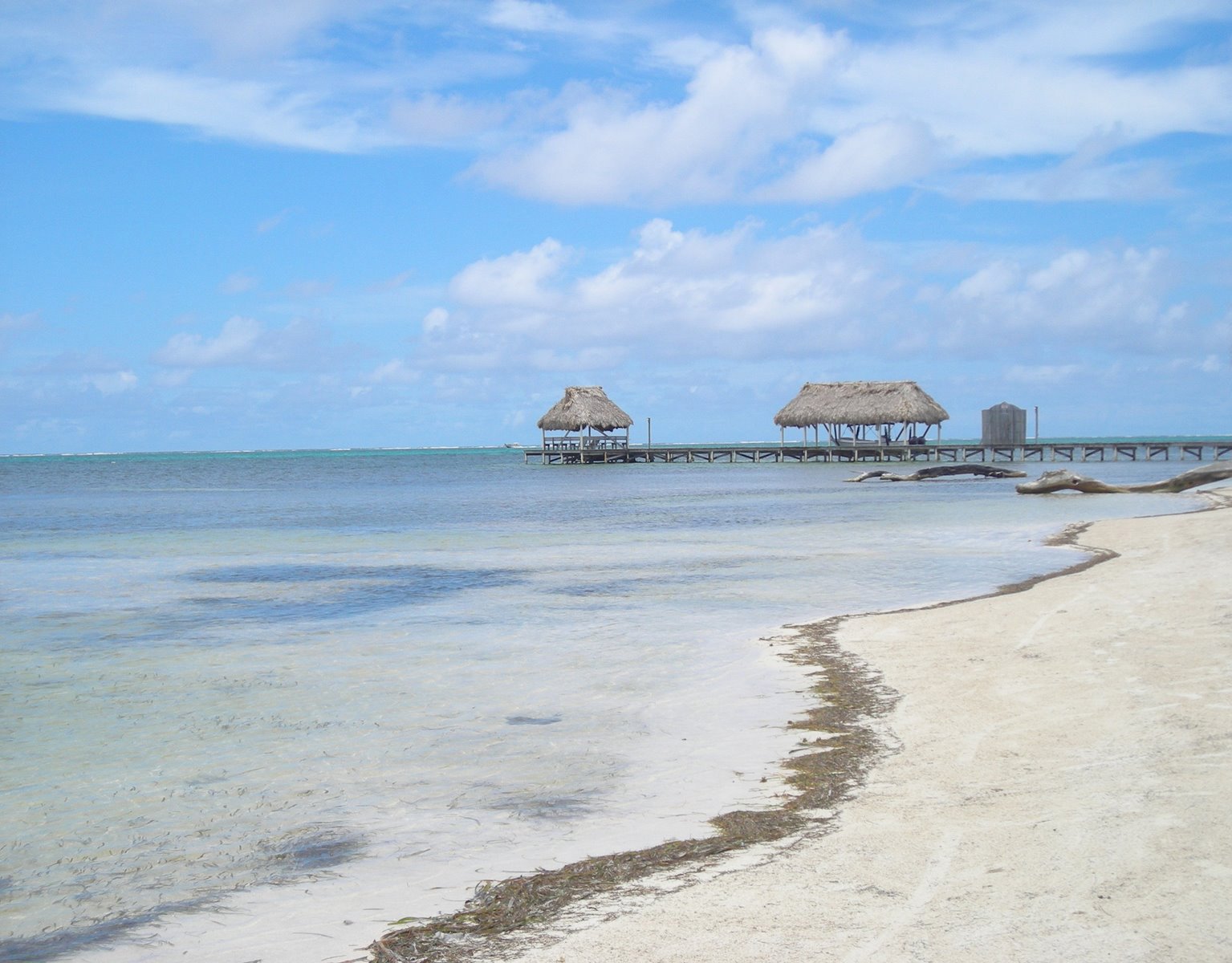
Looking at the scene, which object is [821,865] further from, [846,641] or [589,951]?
[846,641]

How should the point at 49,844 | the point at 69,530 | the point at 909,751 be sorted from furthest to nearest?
the point at 69,530 < the point at 909,751 < the point at 49,844

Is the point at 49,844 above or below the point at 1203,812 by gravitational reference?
below

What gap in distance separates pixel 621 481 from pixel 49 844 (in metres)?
42.8

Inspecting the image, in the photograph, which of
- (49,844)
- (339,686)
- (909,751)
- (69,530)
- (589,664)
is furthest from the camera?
(69,530)

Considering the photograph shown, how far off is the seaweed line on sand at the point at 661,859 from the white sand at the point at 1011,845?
123mm

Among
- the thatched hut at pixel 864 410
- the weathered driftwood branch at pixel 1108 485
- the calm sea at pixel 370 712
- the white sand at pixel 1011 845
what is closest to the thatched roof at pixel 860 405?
the thatched hut at pixel 864 410

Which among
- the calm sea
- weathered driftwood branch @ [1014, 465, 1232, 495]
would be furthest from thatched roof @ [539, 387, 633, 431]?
the calm sea

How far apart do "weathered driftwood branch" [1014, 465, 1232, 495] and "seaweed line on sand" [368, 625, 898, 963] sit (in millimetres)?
23883

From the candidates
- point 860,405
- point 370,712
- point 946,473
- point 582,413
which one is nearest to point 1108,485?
point 946,473

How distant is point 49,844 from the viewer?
16.0 feet

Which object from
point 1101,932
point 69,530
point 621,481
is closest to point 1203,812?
point 1101,932

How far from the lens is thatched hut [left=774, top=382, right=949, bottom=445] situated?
182 feet

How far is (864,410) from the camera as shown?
57.2m

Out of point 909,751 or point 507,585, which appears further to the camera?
point 507,585
